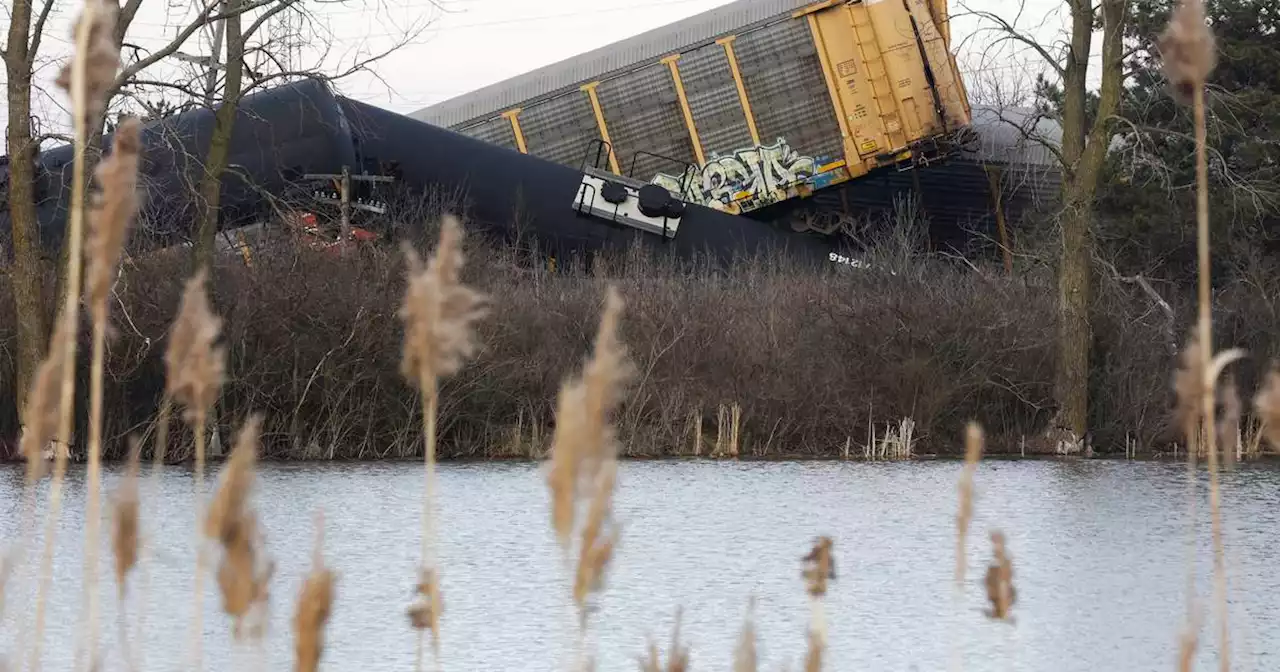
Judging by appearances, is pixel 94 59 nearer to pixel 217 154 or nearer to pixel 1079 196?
pixel 217 154

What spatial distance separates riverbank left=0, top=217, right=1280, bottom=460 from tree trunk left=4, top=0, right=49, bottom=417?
74 centimetres

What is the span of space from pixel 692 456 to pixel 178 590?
10.5 meters

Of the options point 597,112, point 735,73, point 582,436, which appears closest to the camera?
point 582,436

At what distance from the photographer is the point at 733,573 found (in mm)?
9844

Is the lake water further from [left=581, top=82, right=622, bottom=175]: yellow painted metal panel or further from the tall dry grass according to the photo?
[left=581, top=82, right=622, bottom=175]: yellow painted metal panel

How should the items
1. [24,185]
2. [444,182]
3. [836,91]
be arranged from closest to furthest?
[24,185] < [444,182] < [836,91]

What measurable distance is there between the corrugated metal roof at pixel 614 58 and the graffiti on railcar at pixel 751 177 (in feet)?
6.48

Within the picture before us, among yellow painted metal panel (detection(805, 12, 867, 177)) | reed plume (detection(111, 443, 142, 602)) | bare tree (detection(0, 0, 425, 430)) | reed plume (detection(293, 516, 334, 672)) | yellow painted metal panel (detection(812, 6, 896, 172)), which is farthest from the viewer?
yellow painted metal panel (detection(805, 12, 867, 177))

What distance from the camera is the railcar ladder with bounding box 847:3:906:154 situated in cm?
2950

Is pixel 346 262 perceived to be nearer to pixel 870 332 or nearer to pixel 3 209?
pixel 3 209

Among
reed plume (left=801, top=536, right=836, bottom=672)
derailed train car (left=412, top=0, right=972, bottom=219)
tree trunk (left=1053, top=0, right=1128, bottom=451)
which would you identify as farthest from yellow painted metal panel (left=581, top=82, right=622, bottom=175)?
reed plume (left=801, top=536, right=836, bottom=672)

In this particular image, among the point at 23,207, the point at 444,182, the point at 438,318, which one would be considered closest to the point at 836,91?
A: the point at 444,182

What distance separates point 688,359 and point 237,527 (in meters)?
18.4

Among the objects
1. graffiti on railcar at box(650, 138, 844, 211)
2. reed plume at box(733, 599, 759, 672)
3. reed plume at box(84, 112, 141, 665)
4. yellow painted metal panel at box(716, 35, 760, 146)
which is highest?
yellow painted metal panel at box(716, 35, 760, 146)
